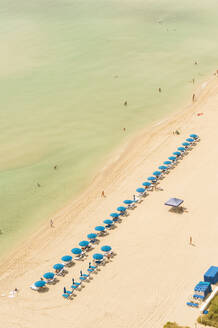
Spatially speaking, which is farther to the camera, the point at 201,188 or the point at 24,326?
the point at 201,188

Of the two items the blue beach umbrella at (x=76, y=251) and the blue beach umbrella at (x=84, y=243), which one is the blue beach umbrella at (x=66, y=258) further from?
the blue beach umbrella at (x=84, y=243)

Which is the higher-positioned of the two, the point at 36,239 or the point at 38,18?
the point at 38,18

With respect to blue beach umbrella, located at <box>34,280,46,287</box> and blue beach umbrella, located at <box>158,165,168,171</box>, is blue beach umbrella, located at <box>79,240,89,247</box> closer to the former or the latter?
blue beach umbrella, located at <box>34,280,46,287</box>

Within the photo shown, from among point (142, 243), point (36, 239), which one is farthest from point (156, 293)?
point (36, 239)

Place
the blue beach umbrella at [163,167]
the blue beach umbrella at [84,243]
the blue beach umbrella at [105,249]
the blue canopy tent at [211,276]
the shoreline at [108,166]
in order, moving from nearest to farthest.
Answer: the blue canopy tent at [211,276] < the blue beach umbrella at [105,249] < the blue beach umbrella at [84,243] < the shoreline at [108,166] < the blue beach umbrella at [163,167]

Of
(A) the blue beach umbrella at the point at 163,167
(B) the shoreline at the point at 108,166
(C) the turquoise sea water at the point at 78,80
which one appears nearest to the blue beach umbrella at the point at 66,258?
(B) the shoreline at the point at 108,166

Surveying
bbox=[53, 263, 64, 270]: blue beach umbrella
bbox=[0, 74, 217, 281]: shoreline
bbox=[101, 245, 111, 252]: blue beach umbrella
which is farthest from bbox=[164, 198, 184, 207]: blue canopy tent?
bbox=[53, 263, 64, 270]: blue beach umbrella

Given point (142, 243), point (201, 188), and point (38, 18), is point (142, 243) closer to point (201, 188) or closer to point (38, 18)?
point (201, 188)
